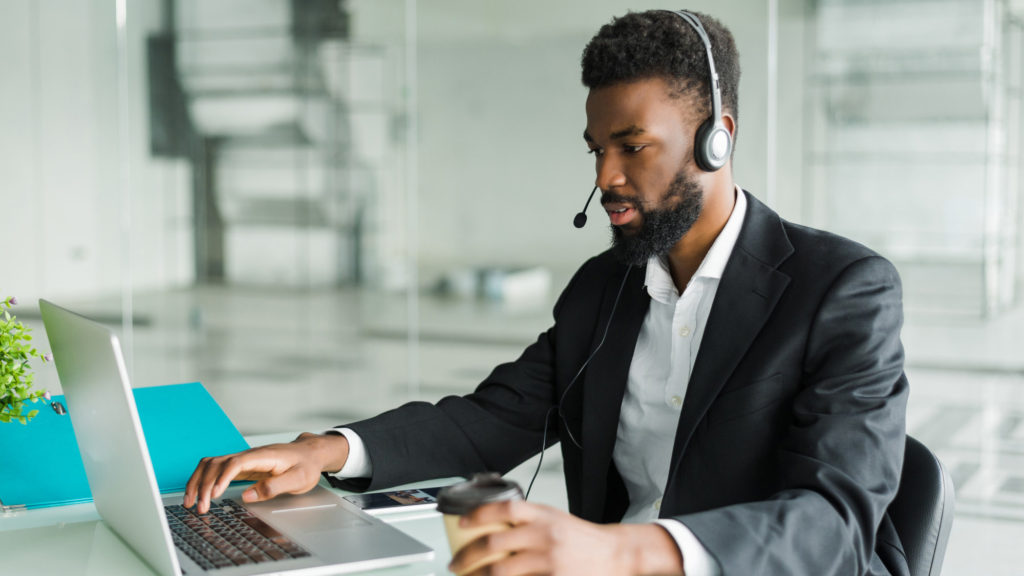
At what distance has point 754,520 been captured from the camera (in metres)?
1.21

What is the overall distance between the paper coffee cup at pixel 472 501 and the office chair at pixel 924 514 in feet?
2.66

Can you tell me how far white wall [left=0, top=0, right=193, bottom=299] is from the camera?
479 cm

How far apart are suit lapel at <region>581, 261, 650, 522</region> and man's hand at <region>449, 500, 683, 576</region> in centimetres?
64

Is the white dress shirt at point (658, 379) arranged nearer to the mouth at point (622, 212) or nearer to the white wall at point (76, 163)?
the mouth at point (622, 212)

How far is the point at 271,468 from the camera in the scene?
60.4 inches

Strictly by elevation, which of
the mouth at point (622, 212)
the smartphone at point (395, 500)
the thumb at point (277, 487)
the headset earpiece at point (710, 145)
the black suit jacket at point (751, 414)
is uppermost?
the headset earpiece at point (710, 145)

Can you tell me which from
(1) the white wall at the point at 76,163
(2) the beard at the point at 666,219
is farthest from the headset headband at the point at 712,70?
(1) the white wall at the point at 76,163

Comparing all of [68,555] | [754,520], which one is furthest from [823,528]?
[68,555]

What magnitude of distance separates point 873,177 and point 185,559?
392 centimetres

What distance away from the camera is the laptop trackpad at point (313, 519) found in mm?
1416

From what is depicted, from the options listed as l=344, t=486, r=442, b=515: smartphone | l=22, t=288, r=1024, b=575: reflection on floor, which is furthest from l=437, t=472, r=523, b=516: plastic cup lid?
l=22, t=288, r=1024, b=575: reflection on floor

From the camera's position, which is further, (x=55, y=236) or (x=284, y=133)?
(x=284, y=133)

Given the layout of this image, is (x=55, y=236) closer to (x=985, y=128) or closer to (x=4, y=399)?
(x=4, y=399)

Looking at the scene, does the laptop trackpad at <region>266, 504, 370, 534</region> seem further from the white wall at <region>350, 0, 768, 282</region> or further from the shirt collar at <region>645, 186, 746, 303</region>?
the white wall at <region>350, 0, 768, 282</region>
